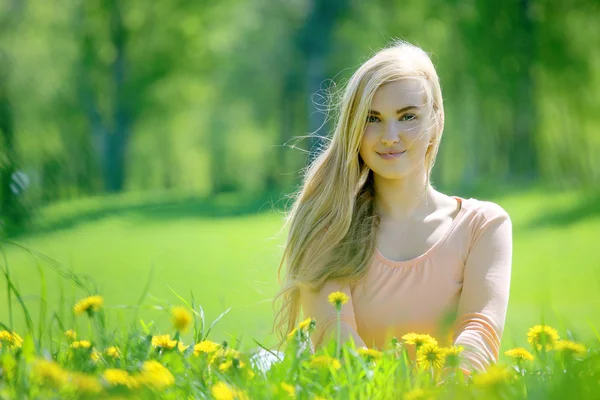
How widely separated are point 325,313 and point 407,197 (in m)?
0.54

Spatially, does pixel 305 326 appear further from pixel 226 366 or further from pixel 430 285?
pixel 430 285

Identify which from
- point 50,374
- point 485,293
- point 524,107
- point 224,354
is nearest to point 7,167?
point 224,354

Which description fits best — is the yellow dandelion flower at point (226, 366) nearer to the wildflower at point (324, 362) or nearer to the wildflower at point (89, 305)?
the wildflower at point (324, 362)

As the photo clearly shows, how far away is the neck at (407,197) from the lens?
292cm

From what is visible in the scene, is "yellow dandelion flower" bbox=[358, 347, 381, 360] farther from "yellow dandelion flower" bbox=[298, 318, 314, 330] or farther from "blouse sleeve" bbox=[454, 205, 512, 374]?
"blouse sleeve" bbox=[454, 205, 512, 374]

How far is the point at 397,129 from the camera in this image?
2787mm

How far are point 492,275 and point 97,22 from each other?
18.0 meters

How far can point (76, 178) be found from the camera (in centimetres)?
275

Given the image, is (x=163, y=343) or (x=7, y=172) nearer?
(x=163, y=343)

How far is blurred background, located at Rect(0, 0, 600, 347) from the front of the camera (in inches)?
410

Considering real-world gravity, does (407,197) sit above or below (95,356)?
above

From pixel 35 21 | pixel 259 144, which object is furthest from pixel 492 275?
pixel 259 144

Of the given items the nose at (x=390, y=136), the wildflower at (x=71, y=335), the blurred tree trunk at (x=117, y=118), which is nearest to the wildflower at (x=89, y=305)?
the wildflower at (x=71, y=335)

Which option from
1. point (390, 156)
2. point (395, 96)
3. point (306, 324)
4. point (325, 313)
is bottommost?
point (325, 313)
